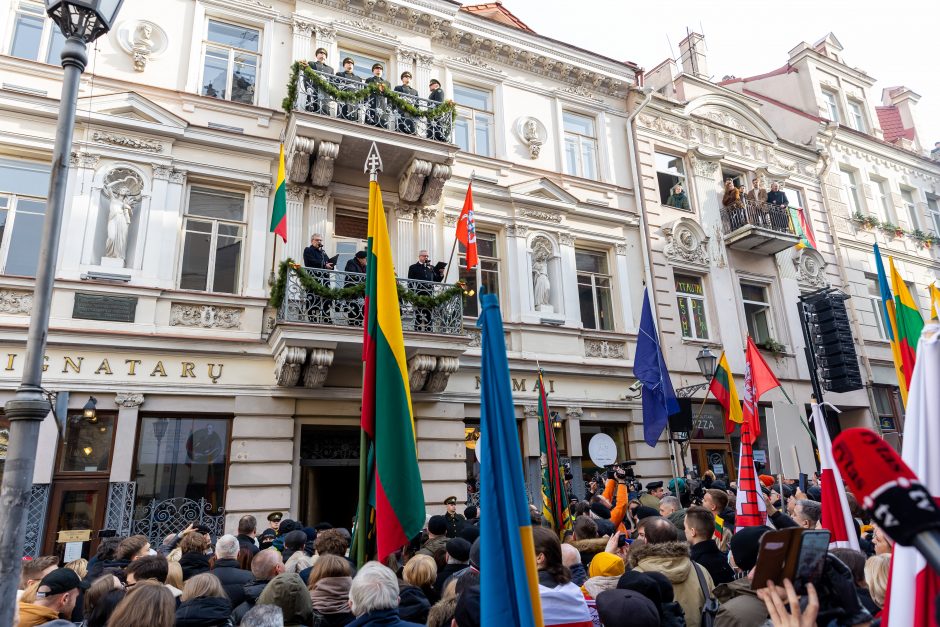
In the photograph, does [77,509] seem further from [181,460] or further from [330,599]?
[330,599]

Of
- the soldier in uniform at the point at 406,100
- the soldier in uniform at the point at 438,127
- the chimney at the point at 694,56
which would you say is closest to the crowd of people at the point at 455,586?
the soldier in uniform at the point at 406,100

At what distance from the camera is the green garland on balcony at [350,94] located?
1250 cm

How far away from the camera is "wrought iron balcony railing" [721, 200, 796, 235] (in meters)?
18.4

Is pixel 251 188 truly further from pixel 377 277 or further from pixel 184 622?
pixel 184 622

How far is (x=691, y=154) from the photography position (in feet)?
61.6

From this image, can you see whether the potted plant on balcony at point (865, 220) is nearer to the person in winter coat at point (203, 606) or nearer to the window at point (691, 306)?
the window at point (691, 306)

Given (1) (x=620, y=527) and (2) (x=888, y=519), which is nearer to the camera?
(2) (x=888, y=519)

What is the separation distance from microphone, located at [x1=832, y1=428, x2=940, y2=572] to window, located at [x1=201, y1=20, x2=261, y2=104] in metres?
13.9

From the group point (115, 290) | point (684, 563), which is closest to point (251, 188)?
point (115, 290)

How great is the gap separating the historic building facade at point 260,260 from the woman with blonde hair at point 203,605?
7070mm

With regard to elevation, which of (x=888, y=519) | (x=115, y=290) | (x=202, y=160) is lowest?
(x=888, y=519)

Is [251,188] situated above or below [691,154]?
below

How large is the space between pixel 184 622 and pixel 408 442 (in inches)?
66.4

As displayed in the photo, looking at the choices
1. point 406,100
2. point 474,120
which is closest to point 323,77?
point 406,100
